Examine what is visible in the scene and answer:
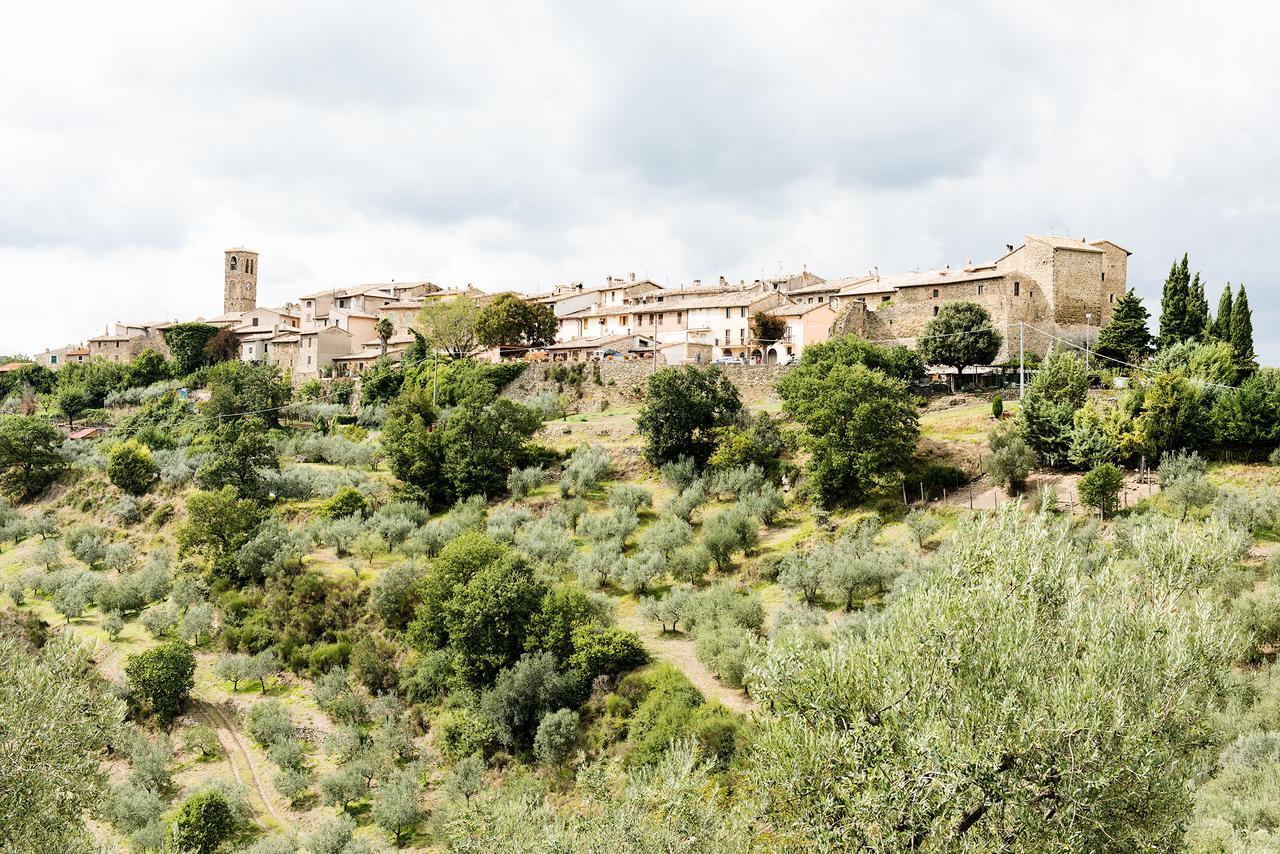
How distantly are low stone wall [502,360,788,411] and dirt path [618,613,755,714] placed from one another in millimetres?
23680

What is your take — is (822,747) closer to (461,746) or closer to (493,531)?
(461,746)

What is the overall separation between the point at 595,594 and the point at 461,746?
6974mm

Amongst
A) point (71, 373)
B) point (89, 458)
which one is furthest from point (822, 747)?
point (71, 373)

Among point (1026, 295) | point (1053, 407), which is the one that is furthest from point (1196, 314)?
point (1053, 407)

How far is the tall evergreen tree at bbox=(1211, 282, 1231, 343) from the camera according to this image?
43375 mm

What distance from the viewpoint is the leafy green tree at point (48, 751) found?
547 inches

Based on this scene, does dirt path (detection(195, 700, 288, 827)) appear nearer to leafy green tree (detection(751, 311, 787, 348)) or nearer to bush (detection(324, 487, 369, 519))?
bush (detection(324, 487, 369, 519))

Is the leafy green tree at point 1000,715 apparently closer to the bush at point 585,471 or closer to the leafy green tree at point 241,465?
the bush at point 585,471

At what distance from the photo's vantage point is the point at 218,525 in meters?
40.7

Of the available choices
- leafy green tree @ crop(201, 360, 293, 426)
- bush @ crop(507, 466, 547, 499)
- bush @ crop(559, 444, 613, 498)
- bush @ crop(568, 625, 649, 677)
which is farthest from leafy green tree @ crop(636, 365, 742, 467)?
leafy green tree @ crop(201, 360, 293, 426)

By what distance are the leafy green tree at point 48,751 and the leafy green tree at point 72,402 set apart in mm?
64922

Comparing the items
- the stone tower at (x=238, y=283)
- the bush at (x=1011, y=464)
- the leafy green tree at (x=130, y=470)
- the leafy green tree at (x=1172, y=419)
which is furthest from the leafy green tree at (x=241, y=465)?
the stone tower at (x=238, y=283)

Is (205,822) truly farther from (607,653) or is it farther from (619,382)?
(619,382)

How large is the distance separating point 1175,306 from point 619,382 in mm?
29143
